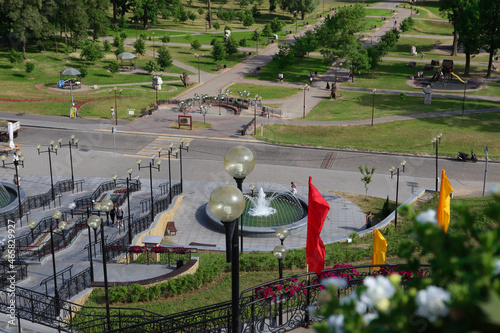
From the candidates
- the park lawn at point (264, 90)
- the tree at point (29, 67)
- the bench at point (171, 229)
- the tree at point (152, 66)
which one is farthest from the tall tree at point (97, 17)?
the bench at point (171, 229)

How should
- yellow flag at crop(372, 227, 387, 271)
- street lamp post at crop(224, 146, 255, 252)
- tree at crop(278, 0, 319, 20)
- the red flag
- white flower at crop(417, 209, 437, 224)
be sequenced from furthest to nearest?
tree at crop(278, 0, 319, 20) → yellow flag at crop(372, 227, 387, 271) → the red flag → street lamp post at crop(224, 146, 255, 252) → white flower at crop(417, 209, 437, 224)

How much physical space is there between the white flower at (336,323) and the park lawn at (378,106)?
4598 cm

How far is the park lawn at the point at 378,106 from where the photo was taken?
52.9m

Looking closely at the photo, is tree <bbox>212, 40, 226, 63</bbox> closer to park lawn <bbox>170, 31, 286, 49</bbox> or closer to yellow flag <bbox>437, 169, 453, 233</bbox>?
park lawn <bbox>170, 31, 286, 49</bbox>

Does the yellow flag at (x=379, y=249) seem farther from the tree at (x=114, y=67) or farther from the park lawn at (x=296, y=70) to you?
the tree at (x=114, y=67)

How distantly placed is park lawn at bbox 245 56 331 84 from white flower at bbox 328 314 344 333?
62308 millimetres

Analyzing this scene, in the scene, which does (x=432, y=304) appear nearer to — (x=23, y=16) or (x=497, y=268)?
(x=497, y=268)

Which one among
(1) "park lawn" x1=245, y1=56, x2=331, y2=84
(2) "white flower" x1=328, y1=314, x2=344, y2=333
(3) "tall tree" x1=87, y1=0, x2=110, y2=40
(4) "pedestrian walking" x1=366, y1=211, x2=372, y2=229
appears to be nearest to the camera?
(2) "white flower" x1=328, y1=314, x2=344, y2=333

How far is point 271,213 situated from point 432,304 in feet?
85.8

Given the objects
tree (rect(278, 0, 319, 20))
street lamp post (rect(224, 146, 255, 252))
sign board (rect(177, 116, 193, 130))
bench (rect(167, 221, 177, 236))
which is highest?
tree (rect(278, 0, 319, 20))

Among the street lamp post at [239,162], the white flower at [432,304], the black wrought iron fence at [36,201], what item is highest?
the white flower at [432,304]

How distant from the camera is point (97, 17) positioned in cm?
7481

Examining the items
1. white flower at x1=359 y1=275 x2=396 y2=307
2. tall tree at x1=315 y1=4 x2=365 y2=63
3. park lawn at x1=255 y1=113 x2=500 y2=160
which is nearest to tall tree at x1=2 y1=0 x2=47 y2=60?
park lawn at x1=255 y1=113 x2=500 y2=160

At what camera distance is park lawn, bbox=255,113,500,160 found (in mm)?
43781
